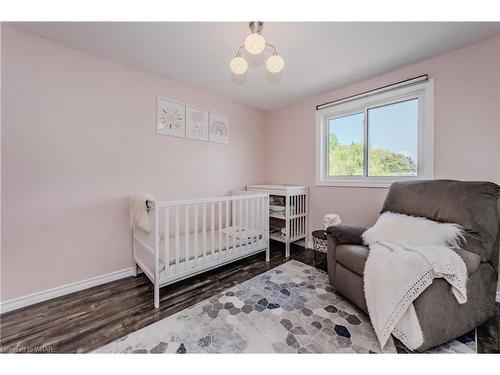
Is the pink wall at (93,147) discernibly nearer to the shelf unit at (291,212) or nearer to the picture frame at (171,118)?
the picture frame at (171,118)

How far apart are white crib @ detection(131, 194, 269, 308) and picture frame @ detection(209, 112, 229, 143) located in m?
1.00

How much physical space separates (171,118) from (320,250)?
7.75 feet

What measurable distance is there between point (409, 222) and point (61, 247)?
2886mm

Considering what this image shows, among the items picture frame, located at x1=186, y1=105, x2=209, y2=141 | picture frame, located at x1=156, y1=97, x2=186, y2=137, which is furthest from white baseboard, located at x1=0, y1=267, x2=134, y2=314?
picture frame, located at x1=186, y1=105, x2=209, y2=141

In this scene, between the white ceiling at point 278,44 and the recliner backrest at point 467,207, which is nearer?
the recliner backrest at point 467,207

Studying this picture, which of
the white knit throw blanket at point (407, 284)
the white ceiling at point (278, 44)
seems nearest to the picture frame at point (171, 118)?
the white ceiling at point (278, 44)

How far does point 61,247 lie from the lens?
1716mm

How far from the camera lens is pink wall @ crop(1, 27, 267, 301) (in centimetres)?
152

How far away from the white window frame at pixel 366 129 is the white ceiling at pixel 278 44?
270mm

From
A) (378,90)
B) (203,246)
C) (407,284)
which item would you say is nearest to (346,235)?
(407,284)

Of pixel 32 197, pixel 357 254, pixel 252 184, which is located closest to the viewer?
pixel 357 254

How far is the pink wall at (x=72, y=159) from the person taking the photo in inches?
59.9
